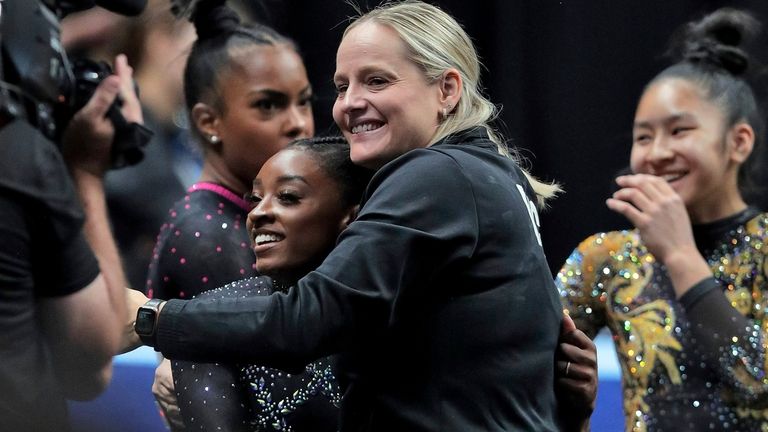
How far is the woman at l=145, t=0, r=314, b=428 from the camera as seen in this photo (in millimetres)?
1938

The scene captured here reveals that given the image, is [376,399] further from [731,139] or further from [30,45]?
[731,139]

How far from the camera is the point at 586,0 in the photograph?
2.50 metres

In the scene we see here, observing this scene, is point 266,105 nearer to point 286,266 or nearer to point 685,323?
point 286,266

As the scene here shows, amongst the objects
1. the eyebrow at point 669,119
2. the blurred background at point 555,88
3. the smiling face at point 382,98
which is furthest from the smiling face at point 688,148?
the smiling face at point 382,98

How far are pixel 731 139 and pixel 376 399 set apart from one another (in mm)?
963

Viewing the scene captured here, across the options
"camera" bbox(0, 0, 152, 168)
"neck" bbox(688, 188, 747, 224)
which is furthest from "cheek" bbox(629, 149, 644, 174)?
"camera" bbox(0, 0, 152, 168)

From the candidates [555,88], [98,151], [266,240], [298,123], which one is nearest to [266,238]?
[266,240]

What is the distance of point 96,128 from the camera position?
5.16 ft

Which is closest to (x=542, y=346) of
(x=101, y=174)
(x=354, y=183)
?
(x=354, y=183)

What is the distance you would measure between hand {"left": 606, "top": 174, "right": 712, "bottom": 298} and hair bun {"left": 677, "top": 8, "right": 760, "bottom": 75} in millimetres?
263

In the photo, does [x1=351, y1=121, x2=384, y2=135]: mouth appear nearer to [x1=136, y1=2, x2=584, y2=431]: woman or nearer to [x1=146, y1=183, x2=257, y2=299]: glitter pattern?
[x1=136, y1=2, x2=584, y2=431]: woman

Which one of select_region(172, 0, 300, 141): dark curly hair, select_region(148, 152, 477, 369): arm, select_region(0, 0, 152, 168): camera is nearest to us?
select_region(148, 152, 477, 369): arm

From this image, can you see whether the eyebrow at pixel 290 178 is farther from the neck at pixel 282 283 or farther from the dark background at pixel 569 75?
the dark background at pixel 569 75

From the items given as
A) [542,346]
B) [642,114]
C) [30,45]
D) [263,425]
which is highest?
[642,114]
